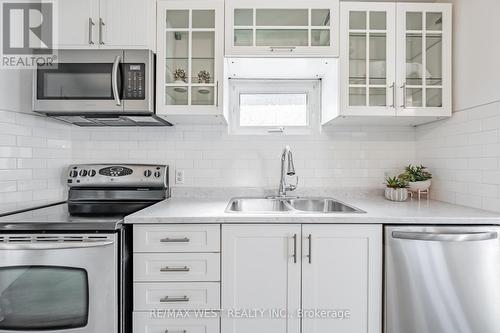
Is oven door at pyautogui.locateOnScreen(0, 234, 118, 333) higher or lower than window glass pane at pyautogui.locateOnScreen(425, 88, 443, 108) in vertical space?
lower

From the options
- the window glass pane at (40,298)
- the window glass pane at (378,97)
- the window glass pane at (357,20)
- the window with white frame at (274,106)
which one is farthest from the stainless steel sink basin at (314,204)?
the window glass pane at (40,298)

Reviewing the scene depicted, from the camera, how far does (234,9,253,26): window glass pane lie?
1779mm

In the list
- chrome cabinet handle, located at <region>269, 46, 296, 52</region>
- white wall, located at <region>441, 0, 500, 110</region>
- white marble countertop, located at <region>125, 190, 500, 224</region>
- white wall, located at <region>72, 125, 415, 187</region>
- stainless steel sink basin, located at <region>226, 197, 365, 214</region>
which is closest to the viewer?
white marble countertop, located at <region>125, 190, 500, 224</region>

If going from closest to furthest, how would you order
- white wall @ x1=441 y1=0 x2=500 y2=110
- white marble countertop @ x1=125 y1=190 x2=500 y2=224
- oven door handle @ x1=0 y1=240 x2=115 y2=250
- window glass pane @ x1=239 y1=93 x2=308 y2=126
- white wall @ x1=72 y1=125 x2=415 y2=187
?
oven door handle @ x1=0 y1=240 x2=115 y2=250 → white marble countertop @ x1=125 y1=190 x2=500 y2=224 → white wall @ x1=441 y1=0 x2=500 y2=110 → white wall @ x1=72 y1=125 x2=415 y2=187 → window glass pane @ x1=239 y1=93 x2=308 y2=126

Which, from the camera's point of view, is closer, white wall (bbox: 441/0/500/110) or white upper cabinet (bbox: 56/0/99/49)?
white wall (bbox: 441/0/500/110)

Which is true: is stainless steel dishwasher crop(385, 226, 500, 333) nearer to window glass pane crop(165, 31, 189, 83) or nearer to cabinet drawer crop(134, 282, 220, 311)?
cabinet drawer crop(134, 282, 220, 311)

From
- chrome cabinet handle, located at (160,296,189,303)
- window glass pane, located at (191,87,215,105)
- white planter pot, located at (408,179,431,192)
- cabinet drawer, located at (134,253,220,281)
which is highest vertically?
window glass pane, located at (191,87,215,105)

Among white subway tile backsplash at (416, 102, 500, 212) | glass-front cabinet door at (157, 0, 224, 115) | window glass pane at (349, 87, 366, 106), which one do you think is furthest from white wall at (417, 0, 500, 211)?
glass-front cabinet door at (157, 0, 224, 115)

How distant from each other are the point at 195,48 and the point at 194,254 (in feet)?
4.11

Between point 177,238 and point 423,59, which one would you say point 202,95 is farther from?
point 423,59

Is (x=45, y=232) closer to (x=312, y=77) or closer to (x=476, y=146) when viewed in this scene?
(x=312, y=77)

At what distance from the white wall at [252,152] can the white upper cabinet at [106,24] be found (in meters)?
0.64

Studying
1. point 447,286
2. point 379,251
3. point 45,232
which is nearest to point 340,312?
point 379,251

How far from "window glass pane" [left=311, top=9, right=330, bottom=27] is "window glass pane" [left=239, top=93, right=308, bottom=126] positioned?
0.57m
